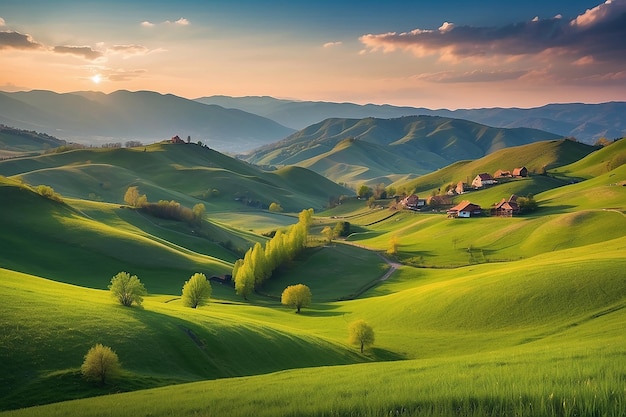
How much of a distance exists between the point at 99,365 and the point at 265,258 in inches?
3244

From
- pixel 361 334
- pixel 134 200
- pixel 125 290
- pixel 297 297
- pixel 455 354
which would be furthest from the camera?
pixel 134 200

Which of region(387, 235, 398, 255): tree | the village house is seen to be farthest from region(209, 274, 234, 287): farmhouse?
the village house

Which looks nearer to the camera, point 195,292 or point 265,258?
point 195,292

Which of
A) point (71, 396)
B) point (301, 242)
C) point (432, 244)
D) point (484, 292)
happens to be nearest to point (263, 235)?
point (301, 242)

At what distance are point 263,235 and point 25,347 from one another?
151 metres

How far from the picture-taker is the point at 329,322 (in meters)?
79.6

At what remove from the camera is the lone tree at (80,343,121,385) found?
35281 millimetres

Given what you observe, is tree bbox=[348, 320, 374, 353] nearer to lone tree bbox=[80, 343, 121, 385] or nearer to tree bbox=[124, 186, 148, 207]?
lone tree bbox=[80, 343, 121, 385]

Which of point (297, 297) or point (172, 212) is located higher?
point (172, 212)

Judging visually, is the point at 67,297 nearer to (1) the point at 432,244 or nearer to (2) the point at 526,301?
(2) the point at 526,301

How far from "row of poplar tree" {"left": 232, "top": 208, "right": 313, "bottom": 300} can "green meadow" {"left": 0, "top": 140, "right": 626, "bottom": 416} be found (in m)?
3.37

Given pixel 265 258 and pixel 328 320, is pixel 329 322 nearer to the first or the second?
pixel 328 320

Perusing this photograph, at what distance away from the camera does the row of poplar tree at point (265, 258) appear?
102750mm

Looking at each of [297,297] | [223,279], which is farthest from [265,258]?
[297,297]
